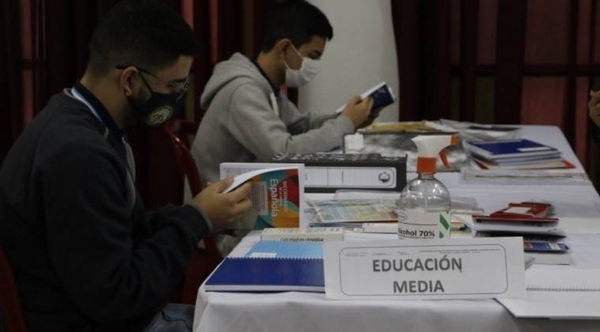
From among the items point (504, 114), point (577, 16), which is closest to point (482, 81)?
point (504, 114)

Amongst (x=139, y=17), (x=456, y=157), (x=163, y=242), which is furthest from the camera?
(x=456, y=157)

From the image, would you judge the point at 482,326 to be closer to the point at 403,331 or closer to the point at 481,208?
the point at 403,331

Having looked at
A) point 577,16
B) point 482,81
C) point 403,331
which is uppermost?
point 577,16

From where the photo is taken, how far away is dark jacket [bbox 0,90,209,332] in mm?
1236

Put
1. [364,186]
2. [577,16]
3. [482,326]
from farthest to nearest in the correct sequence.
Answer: [577,16] < [364,186] < [482,326]

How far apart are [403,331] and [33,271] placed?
622mm

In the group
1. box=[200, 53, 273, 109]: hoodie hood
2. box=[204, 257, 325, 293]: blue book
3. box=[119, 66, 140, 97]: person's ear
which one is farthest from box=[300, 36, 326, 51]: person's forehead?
box=[204, 257, 325, 293]: blue book

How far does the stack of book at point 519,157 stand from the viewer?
7.21 ft

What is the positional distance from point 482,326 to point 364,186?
879mm

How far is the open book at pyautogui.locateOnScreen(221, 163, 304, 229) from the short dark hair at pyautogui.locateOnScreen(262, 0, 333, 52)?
1.20 m

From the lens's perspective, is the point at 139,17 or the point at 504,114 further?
the point at 504,114

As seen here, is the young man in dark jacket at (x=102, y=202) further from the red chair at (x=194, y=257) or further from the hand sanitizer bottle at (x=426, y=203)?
the red chair at (x=194, y=257)

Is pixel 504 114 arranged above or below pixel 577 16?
below

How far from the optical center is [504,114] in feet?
10.6
